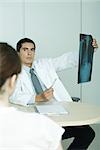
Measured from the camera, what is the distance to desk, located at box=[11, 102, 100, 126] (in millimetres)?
1837

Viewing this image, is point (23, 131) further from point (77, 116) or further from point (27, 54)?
point (27, 54)

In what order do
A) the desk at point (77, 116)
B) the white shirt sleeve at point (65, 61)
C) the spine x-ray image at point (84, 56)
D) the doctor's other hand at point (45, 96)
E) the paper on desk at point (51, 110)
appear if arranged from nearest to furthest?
the desk at point (77, 116) < the paper on desk at point (51, 110) < the doctor's other hand at point (45, 96) < the spine x-ray image at point (84, 56) < the white shirt sleeve at point (65, 61)

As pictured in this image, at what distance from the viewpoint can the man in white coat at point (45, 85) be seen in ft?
8.36

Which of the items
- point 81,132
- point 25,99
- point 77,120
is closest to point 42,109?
point 77,120

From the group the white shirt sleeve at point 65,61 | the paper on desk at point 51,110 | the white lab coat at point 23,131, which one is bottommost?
the paper on desk at point 51,110

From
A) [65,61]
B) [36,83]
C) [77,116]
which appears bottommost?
[77,116]

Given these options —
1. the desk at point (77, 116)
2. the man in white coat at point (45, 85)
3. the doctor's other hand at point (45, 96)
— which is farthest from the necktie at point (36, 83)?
the desk at point (77, 116)

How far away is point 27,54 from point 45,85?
0.34 meters

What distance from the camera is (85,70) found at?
2801 mm

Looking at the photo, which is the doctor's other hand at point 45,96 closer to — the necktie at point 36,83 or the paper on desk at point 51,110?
the paper on desk at point 51,110

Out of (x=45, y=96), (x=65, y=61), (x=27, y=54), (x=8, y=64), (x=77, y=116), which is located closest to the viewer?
(x=8, y=64)

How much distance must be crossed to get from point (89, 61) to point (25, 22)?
3.92ft

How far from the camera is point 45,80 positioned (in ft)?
9.84

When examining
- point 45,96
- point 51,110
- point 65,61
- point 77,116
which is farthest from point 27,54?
point 77,116
